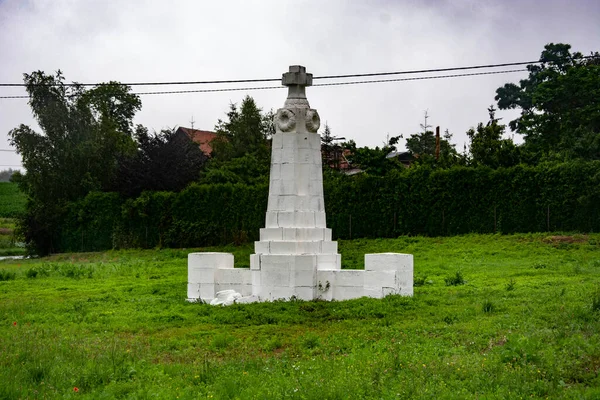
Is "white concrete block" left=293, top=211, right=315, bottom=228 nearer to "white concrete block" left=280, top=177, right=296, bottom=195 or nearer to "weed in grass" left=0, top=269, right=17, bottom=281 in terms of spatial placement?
"white concrete block" left=280, top=177, right=296, bottom=195

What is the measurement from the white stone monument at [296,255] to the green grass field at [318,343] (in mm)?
720

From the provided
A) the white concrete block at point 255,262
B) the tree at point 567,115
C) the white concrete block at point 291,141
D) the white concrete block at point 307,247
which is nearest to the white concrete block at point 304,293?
the white concrete block at point 307,247

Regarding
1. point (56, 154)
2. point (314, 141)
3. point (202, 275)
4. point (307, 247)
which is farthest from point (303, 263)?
point (56, 154)

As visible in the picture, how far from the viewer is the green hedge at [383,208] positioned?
31.7 m

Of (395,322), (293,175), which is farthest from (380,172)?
(395,322)

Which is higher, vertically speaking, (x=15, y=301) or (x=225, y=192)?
(x=225, y=192)

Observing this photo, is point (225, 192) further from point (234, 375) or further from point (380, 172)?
point (234, 375)

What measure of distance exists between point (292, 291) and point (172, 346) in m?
4.49

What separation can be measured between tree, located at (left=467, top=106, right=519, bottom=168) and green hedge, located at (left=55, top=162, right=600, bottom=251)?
6.68 metres

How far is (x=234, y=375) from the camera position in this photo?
34.4ft

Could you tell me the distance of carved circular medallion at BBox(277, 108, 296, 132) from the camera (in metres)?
17.9

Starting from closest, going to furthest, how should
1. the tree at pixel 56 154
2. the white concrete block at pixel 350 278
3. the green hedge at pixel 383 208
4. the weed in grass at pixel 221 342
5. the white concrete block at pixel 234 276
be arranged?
1. the weed in grass at pixel 221 342
2. the white concrete block at pixel 350 278
3. the white concrete block at pixel 234 276
4. the green hedge at pixel 383 208
5. the tree at pixel 56 154

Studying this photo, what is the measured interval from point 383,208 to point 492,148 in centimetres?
904

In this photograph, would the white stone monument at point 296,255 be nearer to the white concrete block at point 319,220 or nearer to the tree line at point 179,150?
the white concrete block at point 319,220
